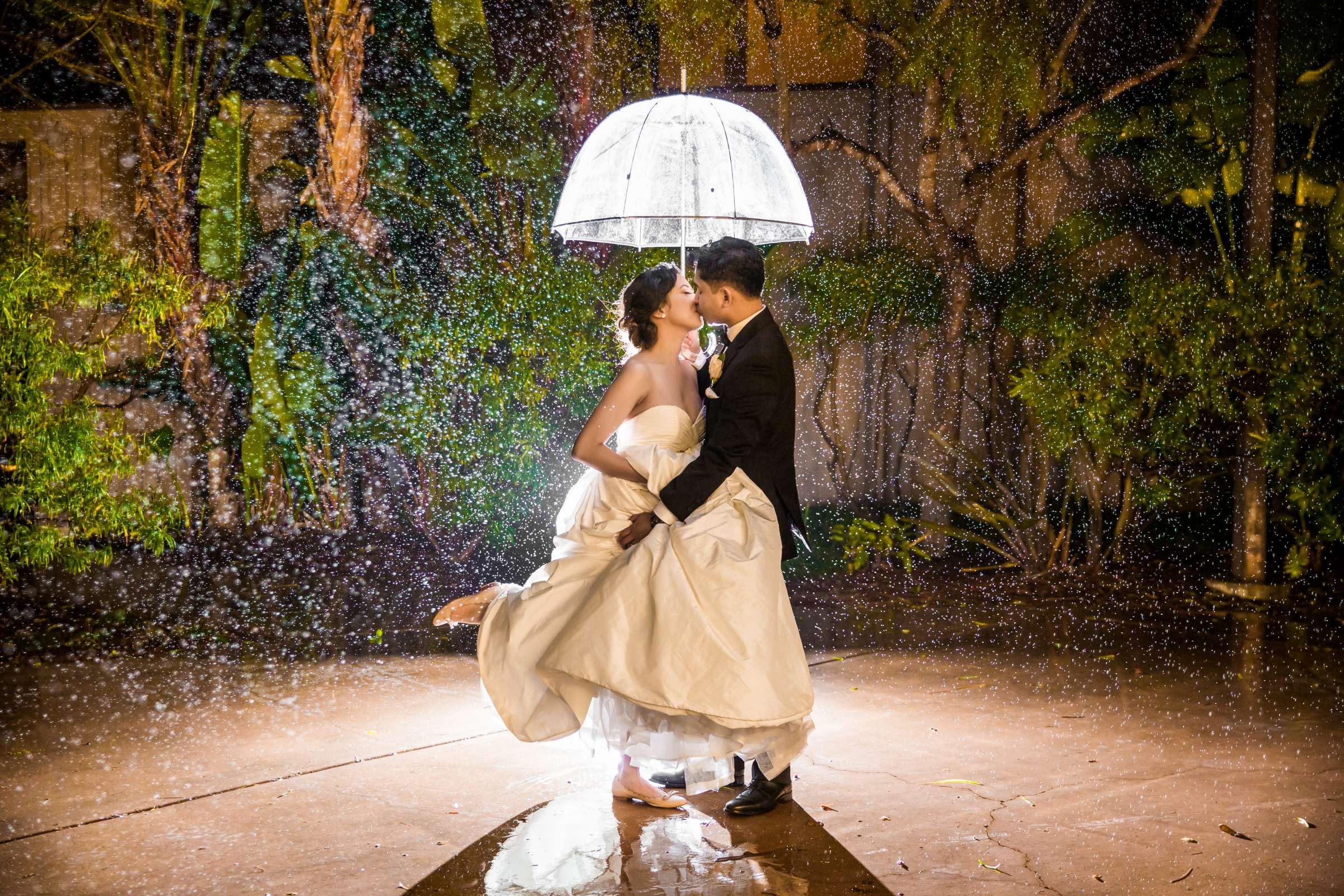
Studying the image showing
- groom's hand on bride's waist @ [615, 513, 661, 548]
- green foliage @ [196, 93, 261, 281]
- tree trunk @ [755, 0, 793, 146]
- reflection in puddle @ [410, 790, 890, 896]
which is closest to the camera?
reflection in puddle @ [410, 790, 890, 896]

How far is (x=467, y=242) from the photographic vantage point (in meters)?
9.70

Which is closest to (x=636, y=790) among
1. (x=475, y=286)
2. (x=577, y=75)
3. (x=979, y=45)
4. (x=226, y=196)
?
(x=475, y=286)

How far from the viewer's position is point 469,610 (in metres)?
4.16

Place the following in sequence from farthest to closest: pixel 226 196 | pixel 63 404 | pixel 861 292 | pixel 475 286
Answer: pixel 226 196
pixel 861 292
pixel 475 286
pixel 63 404

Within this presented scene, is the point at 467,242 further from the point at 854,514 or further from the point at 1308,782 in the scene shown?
the point at 1308,782

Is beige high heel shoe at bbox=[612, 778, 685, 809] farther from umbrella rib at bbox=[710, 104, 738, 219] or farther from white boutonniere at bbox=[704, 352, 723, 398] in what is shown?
umbrella rib at bbox=[710, 104, 738, 219]

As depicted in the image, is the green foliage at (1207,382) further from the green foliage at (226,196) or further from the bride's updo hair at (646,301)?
the green foliage at (226,196)

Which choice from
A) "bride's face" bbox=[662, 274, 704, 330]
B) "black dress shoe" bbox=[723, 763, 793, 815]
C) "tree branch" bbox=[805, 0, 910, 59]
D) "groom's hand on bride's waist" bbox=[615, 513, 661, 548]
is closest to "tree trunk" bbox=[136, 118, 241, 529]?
"tree branch" bbox=[805, 0, 910, 59]

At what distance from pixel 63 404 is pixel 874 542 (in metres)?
5.80

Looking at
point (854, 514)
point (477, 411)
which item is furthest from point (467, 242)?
point (854, 514)

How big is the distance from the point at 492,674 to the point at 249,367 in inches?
263

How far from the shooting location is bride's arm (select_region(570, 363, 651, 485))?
416 cm

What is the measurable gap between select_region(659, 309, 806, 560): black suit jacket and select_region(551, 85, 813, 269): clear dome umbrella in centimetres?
86

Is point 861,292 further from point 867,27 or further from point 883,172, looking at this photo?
point 867,27
